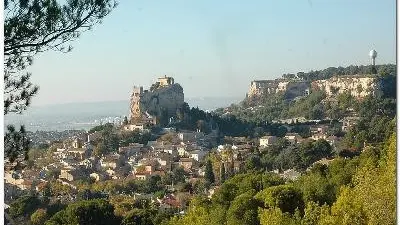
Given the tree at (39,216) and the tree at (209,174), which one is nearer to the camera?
the tree at (39,216)

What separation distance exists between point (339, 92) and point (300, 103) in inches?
23.9

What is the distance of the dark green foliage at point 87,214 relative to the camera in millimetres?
3749

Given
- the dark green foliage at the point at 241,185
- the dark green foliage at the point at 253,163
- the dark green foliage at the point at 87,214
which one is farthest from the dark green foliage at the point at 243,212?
the dark green foliage at the point at 253,163

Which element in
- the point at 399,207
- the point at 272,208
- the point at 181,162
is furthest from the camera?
the point at 181,162

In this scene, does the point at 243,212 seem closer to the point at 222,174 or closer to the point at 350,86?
the point at 222,174

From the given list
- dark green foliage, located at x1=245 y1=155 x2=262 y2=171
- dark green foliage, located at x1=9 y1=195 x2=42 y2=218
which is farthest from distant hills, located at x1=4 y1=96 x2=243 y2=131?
dark green foliage, located at x1=245 y1=155 x2=262 y2=171

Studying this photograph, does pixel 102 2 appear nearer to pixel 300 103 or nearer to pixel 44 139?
pixel 44 139

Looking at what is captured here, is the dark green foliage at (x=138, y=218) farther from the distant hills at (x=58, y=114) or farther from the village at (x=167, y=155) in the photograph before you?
the distant hills at (x=58, y=114)

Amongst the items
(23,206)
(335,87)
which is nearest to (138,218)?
(23,206)

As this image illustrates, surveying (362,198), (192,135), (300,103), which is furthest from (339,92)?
(362,198)

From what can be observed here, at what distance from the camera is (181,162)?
661 centimetres

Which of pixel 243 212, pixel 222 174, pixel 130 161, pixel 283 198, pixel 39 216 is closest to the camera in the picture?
pixel 39 216

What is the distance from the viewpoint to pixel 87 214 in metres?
4.09

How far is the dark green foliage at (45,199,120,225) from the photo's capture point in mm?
3749
